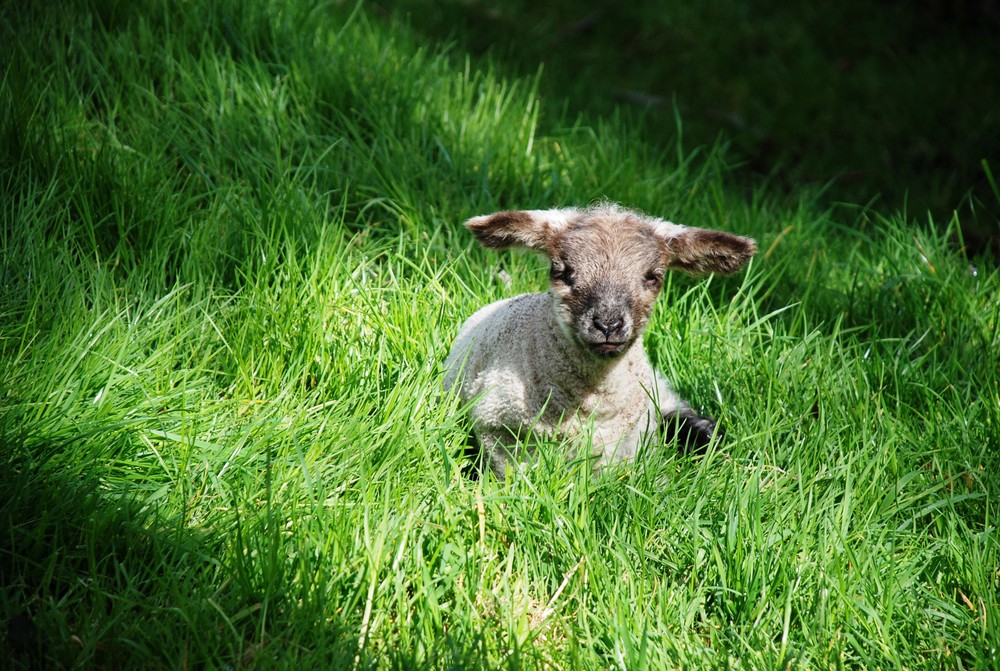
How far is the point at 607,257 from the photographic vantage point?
329 cm

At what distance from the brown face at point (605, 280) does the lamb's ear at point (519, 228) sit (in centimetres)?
5

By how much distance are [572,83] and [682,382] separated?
3.54m

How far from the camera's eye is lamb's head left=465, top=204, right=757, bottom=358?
3.21 m

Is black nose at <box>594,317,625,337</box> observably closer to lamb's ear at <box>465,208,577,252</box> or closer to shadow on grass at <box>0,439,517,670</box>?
lamb's ear at <box>465,208,577,252</box>

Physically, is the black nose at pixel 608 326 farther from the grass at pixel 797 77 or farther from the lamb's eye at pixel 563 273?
the grass at pixel 797 77

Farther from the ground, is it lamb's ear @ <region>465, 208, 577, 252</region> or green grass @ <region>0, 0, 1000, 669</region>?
lamb's ear @ <region>465, 208, 577, 252</region>

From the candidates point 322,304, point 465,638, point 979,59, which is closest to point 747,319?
point 322,304

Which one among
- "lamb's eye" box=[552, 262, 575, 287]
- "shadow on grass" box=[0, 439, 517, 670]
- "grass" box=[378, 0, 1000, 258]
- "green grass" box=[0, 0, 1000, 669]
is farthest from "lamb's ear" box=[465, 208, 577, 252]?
"grass" box=[378, 0, 1000, 258]

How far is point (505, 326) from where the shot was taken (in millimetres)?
3627

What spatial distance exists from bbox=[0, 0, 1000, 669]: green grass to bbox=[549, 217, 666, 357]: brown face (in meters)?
0.49

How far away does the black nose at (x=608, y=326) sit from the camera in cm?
317

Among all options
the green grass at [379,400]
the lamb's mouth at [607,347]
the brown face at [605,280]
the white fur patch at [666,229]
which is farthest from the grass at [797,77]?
the lamb's mouth at [607,347]

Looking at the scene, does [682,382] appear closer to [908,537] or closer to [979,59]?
[908,537]

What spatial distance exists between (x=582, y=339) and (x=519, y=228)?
0.50 m
